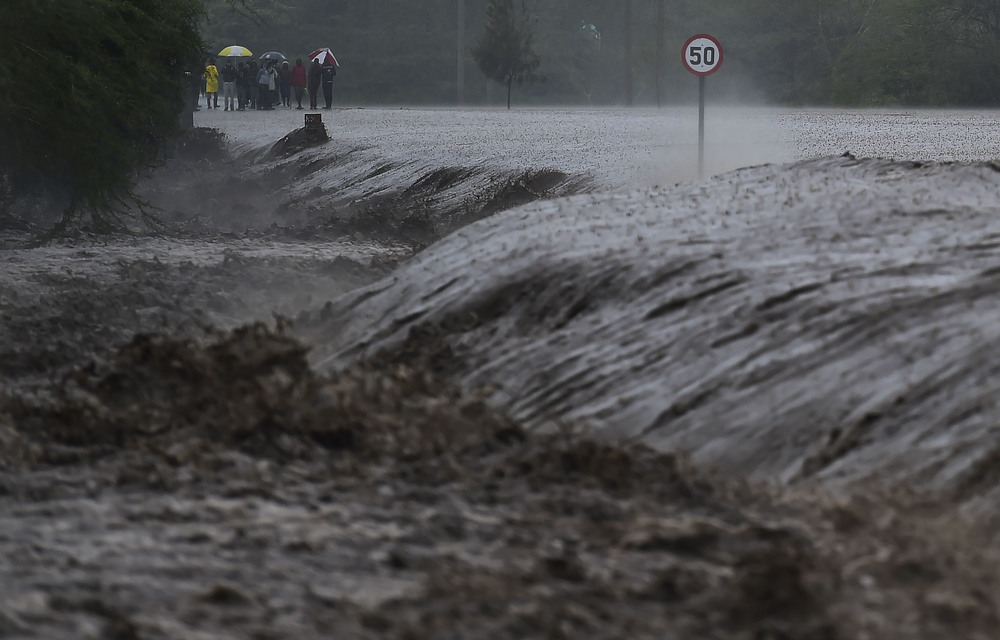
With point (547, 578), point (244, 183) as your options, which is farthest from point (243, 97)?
point (547, 578)

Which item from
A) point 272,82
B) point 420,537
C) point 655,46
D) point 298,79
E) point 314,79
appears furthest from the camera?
point 655,46

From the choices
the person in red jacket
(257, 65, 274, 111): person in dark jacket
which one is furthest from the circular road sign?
the person in red jacket

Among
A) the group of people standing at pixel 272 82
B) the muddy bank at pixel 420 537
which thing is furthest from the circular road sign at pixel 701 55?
the group of people standing at pixel 272 82

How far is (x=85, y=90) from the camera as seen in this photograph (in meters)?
10.8

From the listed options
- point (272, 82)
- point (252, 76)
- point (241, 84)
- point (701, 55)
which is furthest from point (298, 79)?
point (701, 55)

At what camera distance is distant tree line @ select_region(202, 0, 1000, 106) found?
45.3m

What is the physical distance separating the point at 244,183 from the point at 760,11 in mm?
42750

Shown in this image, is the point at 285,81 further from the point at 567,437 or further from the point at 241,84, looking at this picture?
the point at 567,437

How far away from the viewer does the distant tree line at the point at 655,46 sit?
4531cm

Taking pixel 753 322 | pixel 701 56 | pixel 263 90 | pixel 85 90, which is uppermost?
pixel 263 90

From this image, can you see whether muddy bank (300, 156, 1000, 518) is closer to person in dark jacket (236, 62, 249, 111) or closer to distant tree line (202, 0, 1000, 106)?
distant tree line (202, 0, 1000, 106)

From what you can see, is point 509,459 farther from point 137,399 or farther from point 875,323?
point 137,399

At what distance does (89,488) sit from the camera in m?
4.62

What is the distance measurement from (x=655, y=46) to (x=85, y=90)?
52.9 meters
